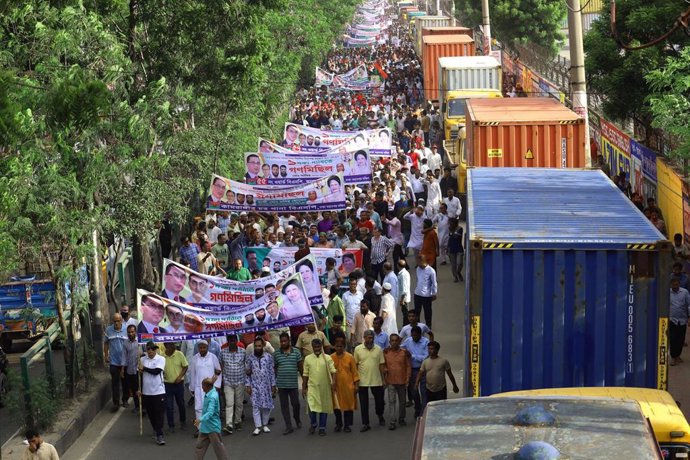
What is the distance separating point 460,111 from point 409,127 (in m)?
2.95

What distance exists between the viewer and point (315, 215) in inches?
955

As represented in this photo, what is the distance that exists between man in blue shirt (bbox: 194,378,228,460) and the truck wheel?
7.14m

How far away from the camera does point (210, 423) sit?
13.7 m

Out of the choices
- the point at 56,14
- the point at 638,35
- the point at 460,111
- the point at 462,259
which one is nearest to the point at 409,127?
the point at 460,111

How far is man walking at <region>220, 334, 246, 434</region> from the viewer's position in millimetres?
15414

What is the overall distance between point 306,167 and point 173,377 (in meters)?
10.4

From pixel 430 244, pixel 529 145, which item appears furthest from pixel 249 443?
pixel 529 145

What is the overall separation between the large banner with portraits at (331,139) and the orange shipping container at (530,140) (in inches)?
196

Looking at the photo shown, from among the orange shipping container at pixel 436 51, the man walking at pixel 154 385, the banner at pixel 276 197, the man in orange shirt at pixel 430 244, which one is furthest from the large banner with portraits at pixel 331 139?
the orange shipping container at pixel 436 51

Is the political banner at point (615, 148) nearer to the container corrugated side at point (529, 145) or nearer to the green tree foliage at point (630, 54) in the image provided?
the green tree foliage at point (630, 54)

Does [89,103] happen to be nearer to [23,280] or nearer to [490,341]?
[490,341]

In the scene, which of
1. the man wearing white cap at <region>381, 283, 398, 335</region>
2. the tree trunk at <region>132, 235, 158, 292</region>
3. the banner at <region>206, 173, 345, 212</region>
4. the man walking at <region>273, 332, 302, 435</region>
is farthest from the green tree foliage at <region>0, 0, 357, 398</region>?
the man wearing white cap at <region>381, 283, 398, 335</region>

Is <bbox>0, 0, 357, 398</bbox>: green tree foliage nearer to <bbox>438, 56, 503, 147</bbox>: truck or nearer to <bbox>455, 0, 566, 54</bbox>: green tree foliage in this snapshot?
<bbox>438, 56, 503, 147</bbox>: truck

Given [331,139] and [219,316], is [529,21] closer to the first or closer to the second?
[331,139]
